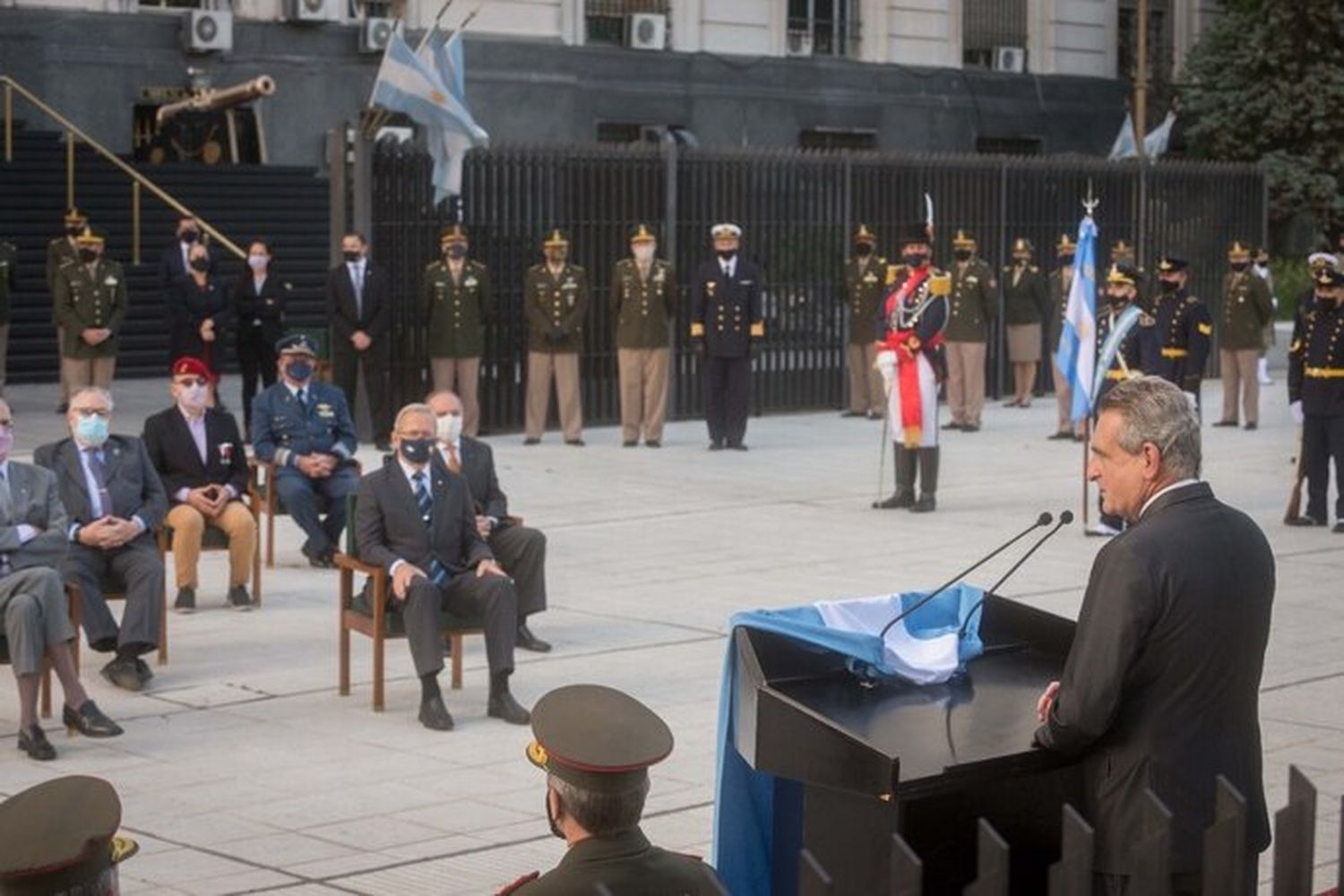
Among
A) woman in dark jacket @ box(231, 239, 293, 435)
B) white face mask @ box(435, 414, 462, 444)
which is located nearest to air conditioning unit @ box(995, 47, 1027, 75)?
woman in dark jacket @ box(231, 239, 293, 435)

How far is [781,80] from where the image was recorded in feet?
141

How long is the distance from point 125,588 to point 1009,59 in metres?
36.6

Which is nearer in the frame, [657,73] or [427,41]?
[427,41]

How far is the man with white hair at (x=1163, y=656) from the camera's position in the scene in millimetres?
5836

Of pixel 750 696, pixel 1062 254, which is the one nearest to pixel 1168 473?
pixel 750 696

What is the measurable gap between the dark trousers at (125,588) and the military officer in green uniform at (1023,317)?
17.8 meters

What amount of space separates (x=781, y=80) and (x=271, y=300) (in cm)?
1996

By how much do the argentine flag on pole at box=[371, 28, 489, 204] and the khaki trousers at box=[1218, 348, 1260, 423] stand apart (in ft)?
26.5

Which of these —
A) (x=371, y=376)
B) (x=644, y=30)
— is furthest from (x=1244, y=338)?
(x=644, y=30)

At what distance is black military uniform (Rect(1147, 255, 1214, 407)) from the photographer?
20.3m

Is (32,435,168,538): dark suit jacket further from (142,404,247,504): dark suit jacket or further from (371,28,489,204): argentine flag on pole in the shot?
(371,28,489,204): argentine flag on pole

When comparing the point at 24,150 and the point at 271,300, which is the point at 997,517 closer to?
the point at 271,300

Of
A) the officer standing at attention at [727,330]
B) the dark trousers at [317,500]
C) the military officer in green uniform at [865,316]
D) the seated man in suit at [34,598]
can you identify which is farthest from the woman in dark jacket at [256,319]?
the seated man in suit at [34,598]

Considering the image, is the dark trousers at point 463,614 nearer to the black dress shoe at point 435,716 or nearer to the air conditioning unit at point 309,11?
the black dress shoe at point 435,716
